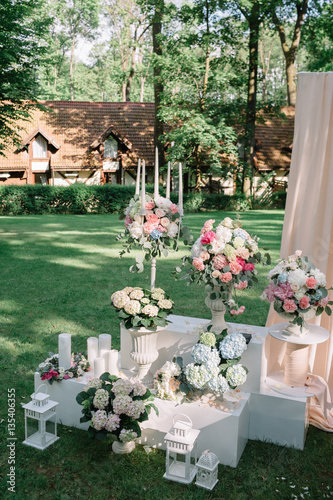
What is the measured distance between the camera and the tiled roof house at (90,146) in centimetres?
2688

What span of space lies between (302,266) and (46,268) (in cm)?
733

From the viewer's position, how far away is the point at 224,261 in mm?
4195

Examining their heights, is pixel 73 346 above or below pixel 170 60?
below

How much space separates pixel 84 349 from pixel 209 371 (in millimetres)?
2575

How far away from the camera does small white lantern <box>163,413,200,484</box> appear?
3762mm

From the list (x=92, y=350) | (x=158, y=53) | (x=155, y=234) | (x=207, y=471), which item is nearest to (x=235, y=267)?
(x=155, y=234)

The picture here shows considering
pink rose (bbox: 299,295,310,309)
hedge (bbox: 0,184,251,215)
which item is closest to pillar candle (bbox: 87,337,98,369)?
pink rose (bbox: 299,295,310,309)

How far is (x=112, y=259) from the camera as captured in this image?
37.7 feet

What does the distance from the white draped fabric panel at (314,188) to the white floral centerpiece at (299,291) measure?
41 centimetres

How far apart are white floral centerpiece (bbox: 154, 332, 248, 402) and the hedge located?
17.5 metres

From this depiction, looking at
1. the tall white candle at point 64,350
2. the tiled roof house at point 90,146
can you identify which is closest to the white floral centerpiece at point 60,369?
the tall white candle at point 64,350

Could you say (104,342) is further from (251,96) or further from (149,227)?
(251,96)

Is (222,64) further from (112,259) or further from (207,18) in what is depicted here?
(112,259)

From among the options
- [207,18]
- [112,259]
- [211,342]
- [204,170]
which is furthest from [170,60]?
[211,342]
